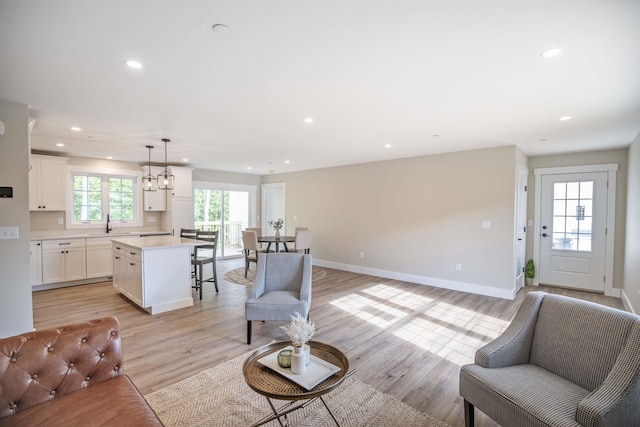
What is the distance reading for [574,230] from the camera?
5.37 meters

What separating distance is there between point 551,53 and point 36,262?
7.12 m

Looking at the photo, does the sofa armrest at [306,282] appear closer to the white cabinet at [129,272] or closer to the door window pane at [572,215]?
the white cabinet at [129,272]

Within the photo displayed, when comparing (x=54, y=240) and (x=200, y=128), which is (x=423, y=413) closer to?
(x=200, y=128)

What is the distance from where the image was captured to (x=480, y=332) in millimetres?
3525

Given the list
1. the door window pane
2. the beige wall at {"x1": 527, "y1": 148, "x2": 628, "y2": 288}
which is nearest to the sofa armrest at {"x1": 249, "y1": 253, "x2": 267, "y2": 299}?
the door window pane

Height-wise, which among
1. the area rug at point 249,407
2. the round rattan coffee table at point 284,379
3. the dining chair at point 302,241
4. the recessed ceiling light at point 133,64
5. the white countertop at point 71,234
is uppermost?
the recessed ceiling light at point 133,64

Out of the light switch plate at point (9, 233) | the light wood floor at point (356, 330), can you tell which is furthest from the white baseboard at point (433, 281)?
the light switch plate at point (9, 233)

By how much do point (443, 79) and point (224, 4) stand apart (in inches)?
66.4

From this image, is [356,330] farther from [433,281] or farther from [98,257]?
[98,257]

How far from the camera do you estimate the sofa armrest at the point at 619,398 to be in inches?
52.9

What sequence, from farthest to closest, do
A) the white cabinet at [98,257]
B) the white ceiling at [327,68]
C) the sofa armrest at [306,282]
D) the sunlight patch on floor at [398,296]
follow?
the white cabinet at [98,257], the sunlight patch on floor at [398,296], the sofa armrest at [306,282], the white ceiling at [327,68]

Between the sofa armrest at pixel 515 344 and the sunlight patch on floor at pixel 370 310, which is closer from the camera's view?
the sofa armrest at pixel 515 344

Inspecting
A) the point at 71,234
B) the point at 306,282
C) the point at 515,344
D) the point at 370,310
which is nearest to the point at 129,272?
the point at 71,234

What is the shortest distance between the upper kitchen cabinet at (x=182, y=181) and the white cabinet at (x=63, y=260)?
2037 millimetres
